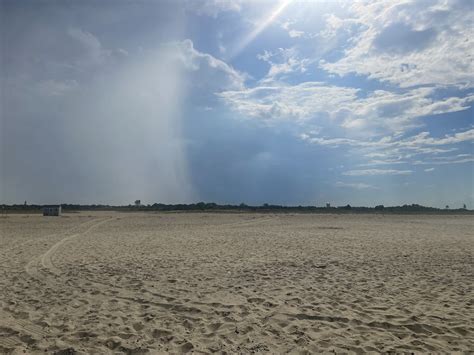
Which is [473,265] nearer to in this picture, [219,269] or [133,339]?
[219,269]

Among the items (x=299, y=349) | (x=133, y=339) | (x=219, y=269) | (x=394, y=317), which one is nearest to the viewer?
(x=299, y=349)

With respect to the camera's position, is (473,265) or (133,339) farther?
(473,265)

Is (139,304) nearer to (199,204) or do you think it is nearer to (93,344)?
(93,344)

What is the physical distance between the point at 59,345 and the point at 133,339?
118cm

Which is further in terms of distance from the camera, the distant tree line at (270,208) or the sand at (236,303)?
the distant tree line at (270,208)

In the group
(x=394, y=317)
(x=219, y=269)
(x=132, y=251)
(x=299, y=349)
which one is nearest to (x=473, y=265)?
(x=394, y=317)

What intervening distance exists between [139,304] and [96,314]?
1.03 m

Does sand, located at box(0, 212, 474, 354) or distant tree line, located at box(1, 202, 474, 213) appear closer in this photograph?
sand, located at box(0, 212, 474, 354)

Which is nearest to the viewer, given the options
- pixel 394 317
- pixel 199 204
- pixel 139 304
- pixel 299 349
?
pixel 299 349

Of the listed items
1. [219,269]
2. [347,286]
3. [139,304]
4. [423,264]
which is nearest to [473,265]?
[423,264]

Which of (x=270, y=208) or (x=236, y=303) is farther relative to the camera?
(x=270, y=208)

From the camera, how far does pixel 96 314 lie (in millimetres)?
7547

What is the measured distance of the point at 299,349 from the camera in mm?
5852

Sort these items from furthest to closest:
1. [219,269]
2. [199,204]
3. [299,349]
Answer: [199,204] → [219,269] → [299,349]
